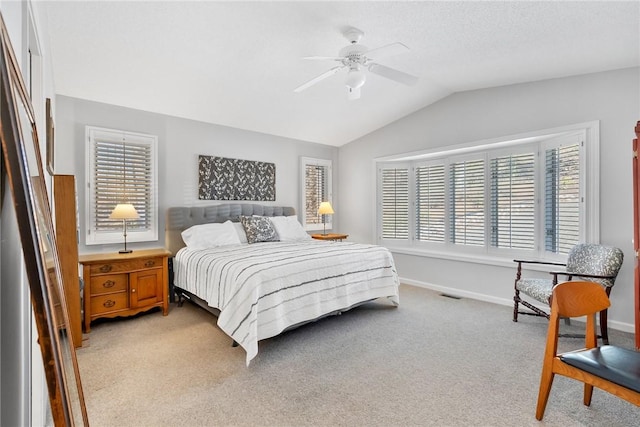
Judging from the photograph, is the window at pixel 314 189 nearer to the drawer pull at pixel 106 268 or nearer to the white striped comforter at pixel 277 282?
the white striped comforter at pixel 277 282

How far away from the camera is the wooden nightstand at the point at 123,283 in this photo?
127 inches

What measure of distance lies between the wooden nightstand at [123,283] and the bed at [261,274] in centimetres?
27

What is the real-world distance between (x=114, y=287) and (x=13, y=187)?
3058mm

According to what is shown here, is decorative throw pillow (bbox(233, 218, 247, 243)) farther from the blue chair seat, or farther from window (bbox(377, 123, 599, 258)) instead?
the blue chair seat

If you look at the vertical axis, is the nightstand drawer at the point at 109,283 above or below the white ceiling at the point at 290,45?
Answer: below

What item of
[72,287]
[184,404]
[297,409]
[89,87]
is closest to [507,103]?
[297,409]

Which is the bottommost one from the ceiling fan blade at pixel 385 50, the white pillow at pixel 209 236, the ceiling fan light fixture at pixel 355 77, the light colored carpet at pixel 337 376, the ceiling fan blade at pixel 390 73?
the light colored carpet at pixel 337 376

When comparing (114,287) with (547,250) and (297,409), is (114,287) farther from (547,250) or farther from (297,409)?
(547,250)

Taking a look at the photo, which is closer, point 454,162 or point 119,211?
point 119,211

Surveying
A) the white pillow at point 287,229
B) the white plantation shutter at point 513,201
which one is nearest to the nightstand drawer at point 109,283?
the white pillow at point 287,229

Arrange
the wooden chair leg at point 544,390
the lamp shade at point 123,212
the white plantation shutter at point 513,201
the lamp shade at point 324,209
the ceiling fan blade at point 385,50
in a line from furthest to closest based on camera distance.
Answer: the lamp shade at point 324,209 → the white plantation shutter at point 513,201 → the lamp shade at point 123,212 → the ceiling fan blade at point 385,50 → the wooden chair leg at point 544,390

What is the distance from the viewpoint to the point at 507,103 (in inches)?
163

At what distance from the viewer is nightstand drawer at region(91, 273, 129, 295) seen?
324cm

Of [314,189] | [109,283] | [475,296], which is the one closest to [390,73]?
[475,296]
